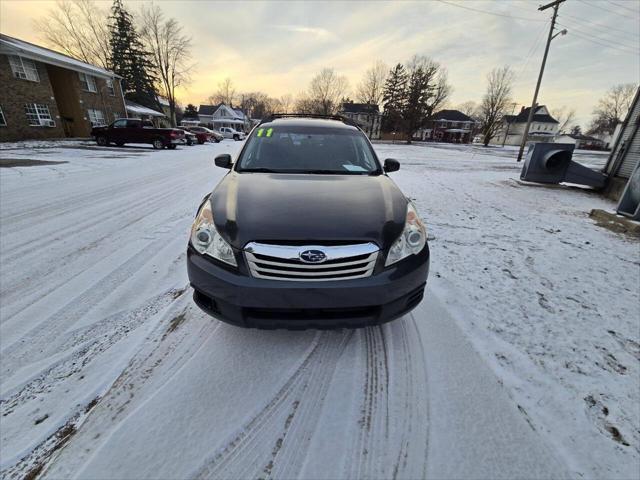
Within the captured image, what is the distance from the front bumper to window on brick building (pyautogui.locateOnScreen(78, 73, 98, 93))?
3154cm

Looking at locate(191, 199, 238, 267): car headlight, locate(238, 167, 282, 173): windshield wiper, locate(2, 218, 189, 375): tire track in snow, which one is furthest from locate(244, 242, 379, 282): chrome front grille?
locate(2, 218, 189, 375): tire track in snow

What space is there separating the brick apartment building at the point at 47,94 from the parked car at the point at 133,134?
17.3ft

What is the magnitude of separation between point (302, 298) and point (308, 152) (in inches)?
77.4

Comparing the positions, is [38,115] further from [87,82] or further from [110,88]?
[110,88]

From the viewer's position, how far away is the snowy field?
58.5 inches

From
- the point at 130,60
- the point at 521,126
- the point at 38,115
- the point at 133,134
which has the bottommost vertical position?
the point at 133,134

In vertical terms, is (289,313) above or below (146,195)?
above

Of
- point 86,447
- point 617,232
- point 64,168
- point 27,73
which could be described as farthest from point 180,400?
point 27,73

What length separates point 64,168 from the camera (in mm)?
9438

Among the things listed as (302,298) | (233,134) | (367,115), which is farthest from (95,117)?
(367,115)

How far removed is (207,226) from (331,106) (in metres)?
73.6

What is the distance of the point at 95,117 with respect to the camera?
2503 centimetres

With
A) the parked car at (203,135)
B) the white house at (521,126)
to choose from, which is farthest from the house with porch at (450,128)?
the parked car at (203,135)

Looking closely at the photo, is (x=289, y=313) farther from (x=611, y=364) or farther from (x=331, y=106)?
(x=331, y=106)
